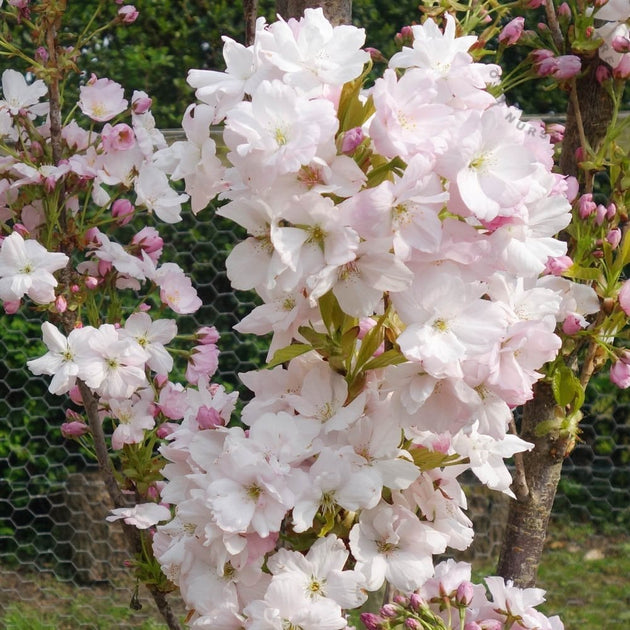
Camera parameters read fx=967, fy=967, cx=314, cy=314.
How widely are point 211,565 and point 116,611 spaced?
2372 millimetres

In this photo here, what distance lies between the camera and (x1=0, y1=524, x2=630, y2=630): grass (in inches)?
114

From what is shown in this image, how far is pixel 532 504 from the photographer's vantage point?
1.23 metres

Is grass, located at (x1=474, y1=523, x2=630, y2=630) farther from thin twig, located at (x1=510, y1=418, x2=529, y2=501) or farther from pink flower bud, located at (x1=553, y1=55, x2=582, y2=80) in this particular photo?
pink flower bud, located at (x1=553, y1=55, x2=582, y2=80)

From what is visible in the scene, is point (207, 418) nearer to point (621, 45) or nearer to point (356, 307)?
point (356, 307)

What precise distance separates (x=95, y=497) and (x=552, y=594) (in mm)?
1571

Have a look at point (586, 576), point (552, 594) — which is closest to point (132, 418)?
point (552, 594)

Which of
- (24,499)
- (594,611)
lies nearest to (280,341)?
(594,611)

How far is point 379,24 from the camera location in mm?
3186

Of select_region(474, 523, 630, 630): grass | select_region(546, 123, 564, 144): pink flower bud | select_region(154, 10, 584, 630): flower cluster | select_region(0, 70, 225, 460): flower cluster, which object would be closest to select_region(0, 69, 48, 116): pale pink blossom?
select_region(0, 70, 225, 460): flower cluster

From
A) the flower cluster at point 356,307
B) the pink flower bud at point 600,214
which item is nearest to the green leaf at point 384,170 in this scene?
the flower cluster at point 356,307

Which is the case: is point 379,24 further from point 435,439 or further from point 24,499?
point 435,439

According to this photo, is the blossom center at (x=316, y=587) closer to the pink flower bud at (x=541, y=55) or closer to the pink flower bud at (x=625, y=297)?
the pink flower bud at (x=625, y=297)

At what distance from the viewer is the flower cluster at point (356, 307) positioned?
2.27ft

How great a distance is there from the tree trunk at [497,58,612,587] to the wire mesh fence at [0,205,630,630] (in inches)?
68.5
